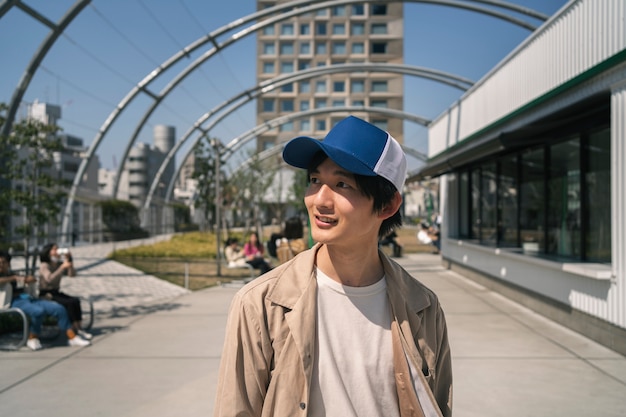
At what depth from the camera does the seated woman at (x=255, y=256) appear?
15.7 metres

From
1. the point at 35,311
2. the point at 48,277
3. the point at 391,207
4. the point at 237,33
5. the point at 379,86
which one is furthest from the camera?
the point at 379,86

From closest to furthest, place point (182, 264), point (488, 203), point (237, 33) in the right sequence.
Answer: point (488, 203)
point (237, 33)
point (182, 264)

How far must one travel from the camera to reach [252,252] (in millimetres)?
16219

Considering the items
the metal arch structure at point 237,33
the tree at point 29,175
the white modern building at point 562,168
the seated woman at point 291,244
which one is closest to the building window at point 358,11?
the metal arch structure at point 237,33

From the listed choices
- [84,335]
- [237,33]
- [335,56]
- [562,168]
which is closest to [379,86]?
[335,56]

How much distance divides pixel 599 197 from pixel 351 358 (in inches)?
312

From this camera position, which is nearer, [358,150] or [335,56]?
[358,150]

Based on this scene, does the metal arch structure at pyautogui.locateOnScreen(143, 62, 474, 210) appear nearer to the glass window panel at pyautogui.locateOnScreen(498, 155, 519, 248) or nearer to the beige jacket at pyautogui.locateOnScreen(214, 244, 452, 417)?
the glass window panel at pyautogui.locateOnScreen(498, 155, 519, 248)

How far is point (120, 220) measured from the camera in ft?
120

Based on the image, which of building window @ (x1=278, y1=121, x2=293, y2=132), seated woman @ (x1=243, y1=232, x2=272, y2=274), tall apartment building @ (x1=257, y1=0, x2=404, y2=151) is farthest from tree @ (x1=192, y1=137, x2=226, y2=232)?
building window @ (x1=278, y1=121, x2=293, y2=132)

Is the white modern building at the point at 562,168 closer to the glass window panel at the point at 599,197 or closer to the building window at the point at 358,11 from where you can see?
the glass window panel at the point at 599,197

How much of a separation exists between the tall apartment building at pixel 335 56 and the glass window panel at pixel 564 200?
68.4m

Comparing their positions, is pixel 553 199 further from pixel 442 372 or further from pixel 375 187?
pixel 375 187

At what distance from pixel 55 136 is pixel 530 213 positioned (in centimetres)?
931
